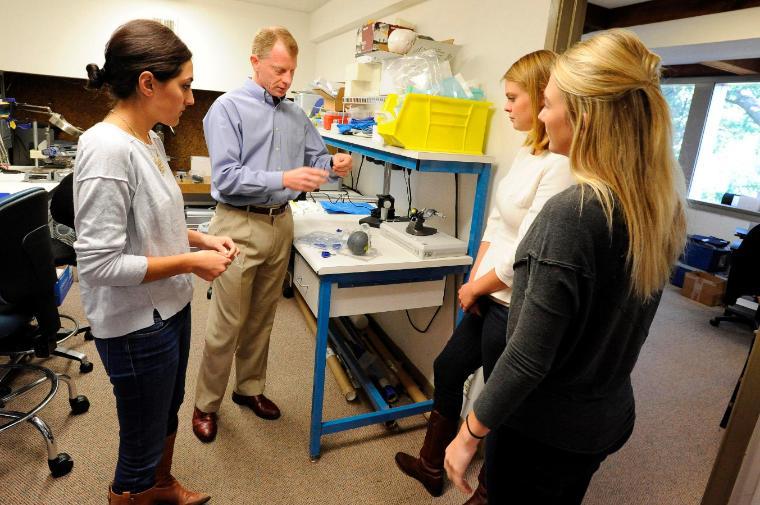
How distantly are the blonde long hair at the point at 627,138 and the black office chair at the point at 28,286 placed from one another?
1761mm

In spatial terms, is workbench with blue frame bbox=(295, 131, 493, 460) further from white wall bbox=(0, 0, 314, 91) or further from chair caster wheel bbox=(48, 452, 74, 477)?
white wall bbox=(0, 0, 314, 91)

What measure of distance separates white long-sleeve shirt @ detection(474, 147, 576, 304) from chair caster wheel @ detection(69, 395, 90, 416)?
5.96ft

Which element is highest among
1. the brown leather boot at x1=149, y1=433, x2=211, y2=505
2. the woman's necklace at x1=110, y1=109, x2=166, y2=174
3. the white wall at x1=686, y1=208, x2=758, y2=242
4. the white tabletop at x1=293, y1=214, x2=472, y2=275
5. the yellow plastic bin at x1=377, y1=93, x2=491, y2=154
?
the yellow plastic bin at x1=377, y1=93, x2=491, y2=154

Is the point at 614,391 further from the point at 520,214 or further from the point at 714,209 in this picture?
the point at 714,209

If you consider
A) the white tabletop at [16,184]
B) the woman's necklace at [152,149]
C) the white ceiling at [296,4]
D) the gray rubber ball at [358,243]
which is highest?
the white ceiling at [296,4]

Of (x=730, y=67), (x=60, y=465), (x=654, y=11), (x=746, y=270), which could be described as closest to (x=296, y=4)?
(x=654, y=11)

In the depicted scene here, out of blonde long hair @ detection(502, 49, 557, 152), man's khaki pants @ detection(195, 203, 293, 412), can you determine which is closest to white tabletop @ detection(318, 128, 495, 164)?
blonde long hair @ detection(502, 49, 557, 152)

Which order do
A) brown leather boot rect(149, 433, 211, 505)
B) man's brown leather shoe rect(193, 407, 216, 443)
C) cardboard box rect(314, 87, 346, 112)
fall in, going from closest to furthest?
brown leather boot rect(149, 433, 211, 505) < man's brown leather shoe rect(193, 407, 216, 443) < cardboard box rect(314, 87, 346, 112)

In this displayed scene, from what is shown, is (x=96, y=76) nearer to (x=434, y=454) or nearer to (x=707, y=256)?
(x=434, y=454)

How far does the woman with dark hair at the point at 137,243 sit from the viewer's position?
98 cm

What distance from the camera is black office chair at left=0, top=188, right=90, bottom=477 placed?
160 centimetres

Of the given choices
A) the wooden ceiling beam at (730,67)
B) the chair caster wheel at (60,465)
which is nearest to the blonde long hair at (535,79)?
the chair caster wheel at (60,465)

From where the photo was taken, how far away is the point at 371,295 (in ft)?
6.14

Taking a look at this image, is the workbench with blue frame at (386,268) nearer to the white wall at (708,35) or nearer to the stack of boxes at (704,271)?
the white wall at (708,35)
